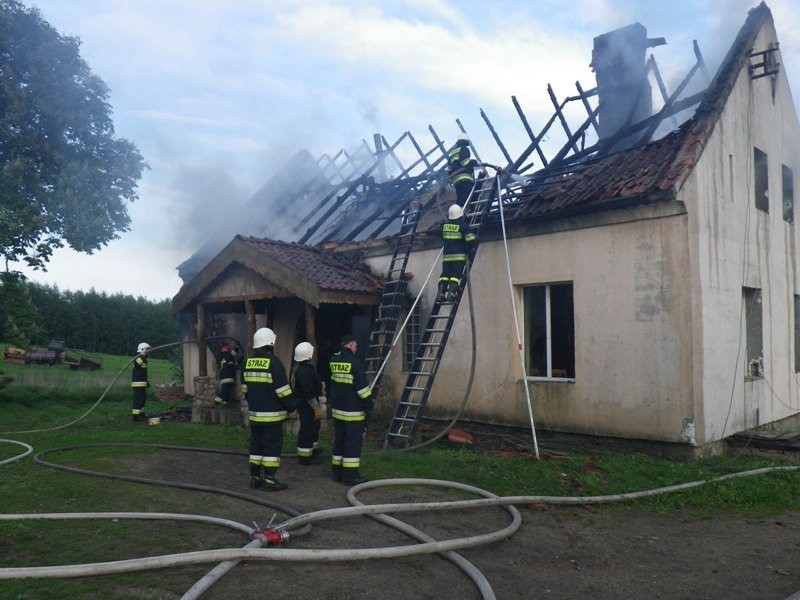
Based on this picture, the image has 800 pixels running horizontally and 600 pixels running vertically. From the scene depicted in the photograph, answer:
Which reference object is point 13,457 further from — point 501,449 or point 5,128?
point 5,128

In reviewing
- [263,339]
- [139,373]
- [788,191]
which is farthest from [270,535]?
[788,191]

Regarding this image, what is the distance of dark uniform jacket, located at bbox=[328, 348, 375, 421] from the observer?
22.8 feet

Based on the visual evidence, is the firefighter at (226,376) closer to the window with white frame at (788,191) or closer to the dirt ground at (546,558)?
the dirt ground at (546,558)

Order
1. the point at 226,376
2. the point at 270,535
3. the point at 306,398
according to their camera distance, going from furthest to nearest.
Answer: the point at 226,376
the point at 306,398
the point at 270,535

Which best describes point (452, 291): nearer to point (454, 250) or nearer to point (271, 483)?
point (454, 250)

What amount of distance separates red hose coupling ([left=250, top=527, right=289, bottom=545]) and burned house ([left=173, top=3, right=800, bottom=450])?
4410 mm

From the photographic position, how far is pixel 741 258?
389 inches

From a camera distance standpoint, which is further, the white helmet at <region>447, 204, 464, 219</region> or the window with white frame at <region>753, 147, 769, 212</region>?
the window with white frame at <region>753, 147, 769, 212</region>

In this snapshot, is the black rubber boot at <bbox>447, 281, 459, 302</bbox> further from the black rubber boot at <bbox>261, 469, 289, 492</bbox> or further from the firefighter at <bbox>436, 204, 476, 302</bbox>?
the black rubber boot at <bbox>261, 469, 289, 492</bbox>

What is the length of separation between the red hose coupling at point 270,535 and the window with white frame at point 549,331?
20.3 feet

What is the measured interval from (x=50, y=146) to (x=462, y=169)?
13591mm

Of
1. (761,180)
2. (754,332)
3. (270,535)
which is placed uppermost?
(761,180)

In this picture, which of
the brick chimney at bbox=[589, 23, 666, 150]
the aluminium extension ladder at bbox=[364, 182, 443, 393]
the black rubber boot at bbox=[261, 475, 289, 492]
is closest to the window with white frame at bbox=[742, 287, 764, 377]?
the brick chimney at bbox=[589, 23, 666, 150]

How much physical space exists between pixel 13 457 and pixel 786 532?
9.43 meters
